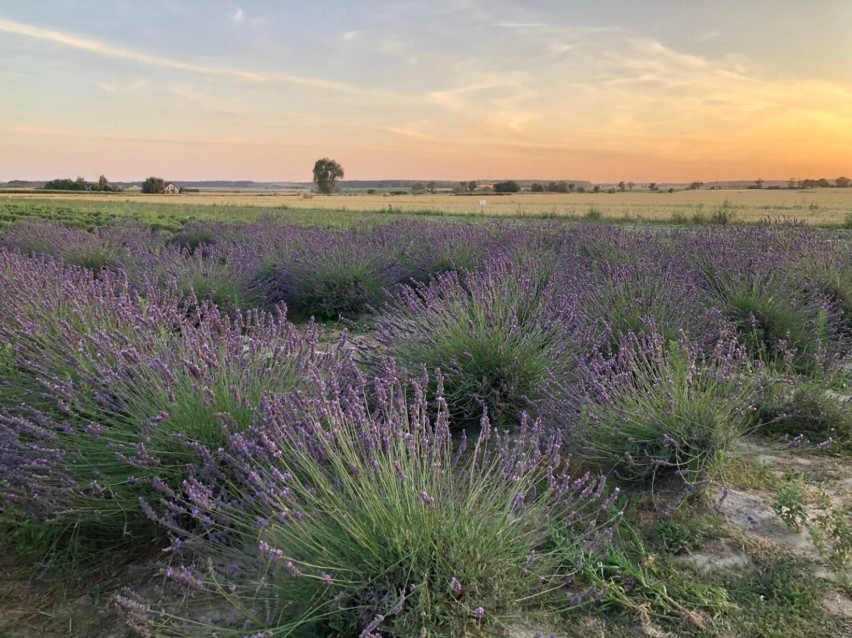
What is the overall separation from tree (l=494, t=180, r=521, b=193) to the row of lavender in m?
81.2

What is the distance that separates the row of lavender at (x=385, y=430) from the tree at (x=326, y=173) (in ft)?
364

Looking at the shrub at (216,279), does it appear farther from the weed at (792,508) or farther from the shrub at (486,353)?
the weed at (792,508)

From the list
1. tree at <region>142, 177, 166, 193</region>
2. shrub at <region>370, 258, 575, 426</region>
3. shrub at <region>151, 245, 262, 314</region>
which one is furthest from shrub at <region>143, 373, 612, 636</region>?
tree at <region>142, 177, 166, 193</region>

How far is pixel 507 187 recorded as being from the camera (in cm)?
8594

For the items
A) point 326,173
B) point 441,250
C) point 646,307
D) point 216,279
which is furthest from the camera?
point 326,173

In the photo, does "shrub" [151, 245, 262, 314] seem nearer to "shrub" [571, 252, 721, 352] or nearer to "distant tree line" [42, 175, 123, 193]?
"shrub" [571, 252, 721, 352]

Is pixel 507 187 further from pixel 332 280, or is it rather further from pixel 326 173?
pixel 332 280

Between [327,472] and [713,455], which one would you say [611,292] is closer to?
[713,455]

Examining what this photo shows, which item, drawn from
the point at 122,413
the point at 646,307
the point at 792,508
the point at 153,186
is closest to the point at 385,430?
the point at 122,413

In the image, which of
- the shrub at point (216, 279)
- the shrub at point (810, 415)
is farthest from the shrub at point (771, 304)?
the shrub at point (216, 279)

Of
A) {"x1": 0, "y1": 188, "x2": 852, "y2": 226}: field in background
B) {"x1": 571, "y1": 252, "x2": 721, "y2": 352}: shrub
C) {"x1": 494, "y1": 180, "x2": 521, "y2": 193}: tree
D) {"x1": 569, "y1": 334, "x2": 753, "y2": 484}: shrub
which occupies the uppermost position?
{"x1": 494, "y1": 180, "x2": 521, "y2": 193}: tree

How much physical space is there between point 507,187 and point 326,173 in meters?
42.7

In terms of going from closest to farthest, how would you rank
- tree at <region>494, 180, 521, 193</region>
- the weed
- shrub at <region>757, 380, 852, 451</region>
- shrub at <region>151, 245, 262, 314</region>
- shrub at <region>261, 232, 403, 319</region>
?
the weed
shrub at <region>757, 380, 852, 451</region>
shrub at <region>151, 245, 262, 314</region>
shrub at <region>261, 232, 403, 319</region>
tree at <region>494, 180, 521, 193</region>

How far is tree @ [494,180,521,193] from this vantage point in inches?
3318
